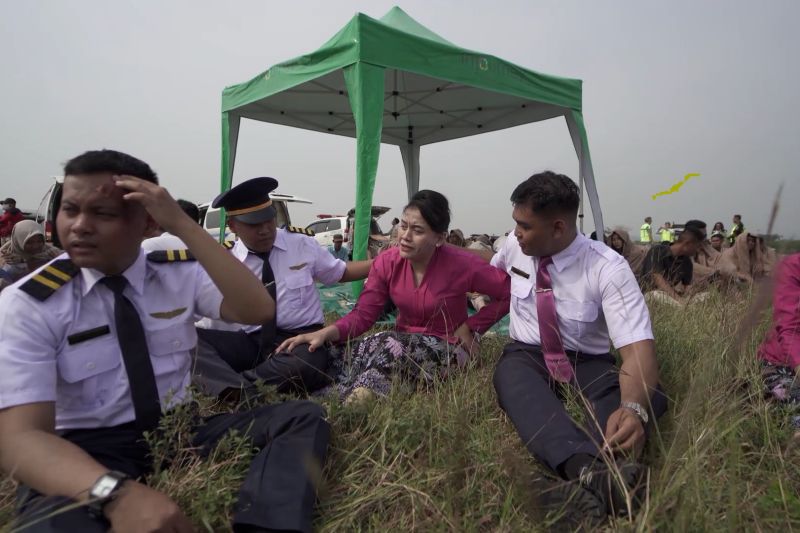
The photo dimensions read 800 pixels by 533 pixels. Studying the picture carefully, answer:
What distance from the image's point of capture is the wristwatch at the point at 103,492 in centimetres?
112

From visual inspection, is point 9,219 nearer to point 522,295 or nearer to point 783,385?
point 522,295

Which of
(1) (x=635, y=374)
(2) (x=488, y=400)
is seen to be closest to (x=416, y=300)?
(2) (x=488, y=400)

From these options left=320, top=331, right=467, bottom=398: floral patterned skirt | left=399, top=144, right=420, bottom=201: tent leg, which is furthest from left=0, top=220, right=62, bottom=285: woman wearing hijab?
left=399, top=144, right=420, bottom=201: tent leg

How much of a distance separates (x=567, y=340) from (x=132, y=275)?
1.81m

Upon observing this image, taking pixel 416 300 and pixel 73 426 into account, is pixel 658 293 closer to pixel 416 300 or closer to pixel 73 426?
pixel 416 300

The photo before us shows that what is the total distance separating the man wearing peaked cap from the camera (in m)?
2.56

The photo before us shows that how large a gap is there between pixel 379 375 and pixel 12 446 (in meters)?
1.51

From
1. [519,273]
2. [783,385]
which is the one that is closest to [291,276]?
[519,273]

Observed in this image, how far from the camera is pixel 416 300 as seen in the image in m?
2.80

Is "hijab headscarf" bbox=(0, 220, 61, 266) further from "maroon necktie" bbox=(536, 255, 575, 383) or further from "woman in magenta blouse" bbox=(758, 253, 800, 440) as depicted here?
"woman in magenta blouse" bbox=(758, 253, 800, 440)

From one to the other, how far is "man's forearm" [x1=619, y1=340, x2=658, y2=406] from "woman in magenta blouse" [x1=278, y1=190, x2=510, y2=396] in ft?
2.90

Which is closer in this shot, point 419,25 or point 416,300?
point 416,300

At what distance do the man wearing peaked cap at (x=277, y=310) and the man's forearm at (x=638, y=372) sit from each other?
1520mm

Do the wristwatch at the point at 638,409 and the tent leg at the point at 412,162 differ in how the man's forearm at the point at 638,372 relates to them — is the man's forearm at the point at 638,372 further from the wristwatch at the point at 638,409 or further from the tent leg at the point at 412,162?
the tent leg at the point at 412,162
